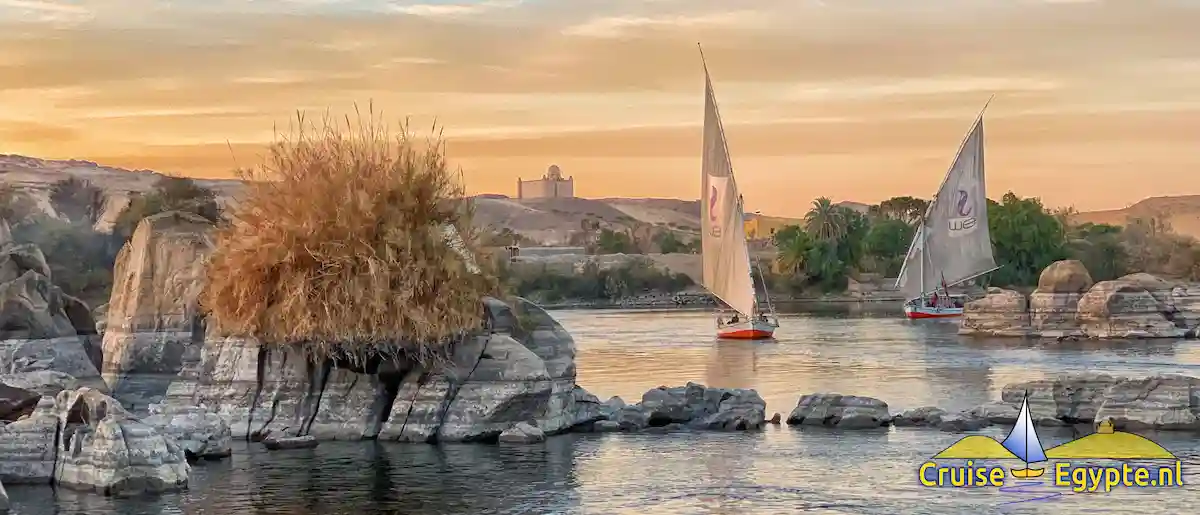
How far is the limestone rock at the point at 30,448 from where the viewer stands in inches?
941

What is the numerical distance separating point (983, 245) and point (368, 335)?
2473 inches

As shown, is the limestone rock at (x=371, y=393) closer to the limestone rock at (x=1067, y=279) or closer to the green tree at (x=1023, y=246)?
the limestone rock at (x=1067, y=279)

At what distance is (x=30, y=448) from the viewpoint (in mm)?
24016

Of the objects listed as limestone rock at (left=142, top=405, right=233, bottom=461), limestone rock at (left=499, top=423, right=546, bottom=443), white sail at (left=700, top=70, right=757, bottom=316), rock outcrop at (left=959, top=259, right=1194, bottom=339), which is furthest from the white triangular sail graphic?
rock outcrop at (left=959, top=259, right=1194, bottom=339)

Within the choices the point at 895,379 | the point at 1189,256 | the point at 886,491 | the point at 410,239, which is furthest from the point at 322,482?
the point at 1189,256

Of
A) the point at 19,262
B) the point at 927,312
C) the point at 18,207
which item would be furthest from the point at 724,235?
the point at 19,262

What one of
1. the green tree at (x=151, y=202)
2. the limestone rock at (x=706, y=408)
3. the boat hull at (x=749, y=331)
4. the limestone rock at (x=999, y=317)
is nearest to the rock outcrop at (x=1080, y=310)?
the limestone rock at (x=999, y=317)

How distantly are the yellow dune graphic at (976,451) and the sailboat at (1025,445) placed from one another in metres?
0.16

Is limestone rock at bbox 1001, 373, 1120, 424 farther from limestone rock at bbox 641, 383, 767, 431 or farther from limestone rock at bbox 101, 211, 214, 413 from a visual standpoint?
limestone rock at bbox 101, 211, 214, 413

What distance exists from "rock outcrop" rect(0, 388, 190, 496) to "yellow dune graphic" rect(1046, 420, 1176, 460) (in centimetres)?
1400

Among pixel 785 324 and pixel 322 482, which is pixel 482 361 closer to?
pixel 322 482

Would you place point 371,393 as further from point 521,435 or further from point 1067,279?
point 1067,279

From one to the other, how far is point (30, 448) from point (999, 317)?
185 feet

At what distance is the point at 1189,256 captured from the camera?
446 feet
